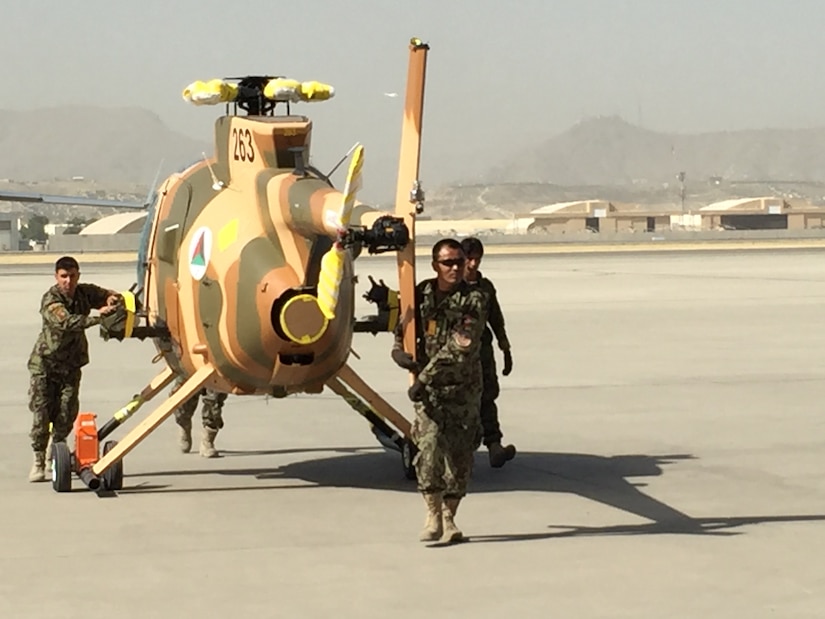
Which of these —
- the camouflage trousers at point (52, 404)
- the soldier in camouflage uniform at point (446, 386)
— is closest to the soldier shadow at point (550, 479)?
the soldier in camouflage uniform at point (446, 386)

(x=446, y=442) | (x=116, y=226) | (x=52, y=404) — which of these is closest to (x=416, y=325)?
(x=446, y=442)

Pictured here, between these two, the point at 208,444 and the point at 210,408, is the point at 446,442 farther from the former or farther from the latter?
the point at 208,444

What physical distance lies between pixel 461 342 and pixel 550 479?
3166 millimetres

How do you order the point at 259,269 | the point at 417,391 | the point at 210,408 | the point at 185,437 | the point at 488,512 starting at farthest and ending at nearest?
1. the point at 185,437
2. the point at 210,408
3. the point at 259,269
4. the point at 488,512
5. the point at 417,391

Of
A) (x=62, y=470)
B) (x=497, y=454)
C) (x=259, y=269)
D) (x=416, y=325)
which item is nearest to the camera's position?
(x=416, y=325)

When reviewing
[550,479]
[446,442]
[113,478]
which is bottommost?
[550,479]

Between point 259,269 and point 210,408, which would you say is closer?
point 259,269

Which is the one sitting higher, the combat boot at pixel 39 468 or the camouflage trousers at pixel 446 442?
the camouflage trousers at pixel 446 442

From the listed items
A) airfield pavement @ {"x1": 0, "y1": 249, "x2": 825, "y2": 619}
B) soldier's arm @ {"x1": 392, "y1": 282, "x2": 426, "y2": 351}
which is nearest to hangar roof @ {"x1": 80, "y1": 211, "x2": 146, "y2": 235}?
airfield pavement @ {"x1": 0, "y1": 249, "x2": 825, "y2": 619}

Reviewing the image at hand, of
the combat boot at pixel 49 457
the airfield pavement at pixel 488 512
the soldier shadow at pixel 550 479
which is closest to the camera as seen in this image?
the airfield pavement at pixel 488 512

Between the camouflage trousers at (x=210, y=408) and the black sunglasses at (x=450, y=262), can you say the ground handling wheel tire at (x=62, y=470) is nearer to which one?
the camouflage trousers at (x=210, y=408)

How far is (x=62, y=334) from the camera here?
1313 cm

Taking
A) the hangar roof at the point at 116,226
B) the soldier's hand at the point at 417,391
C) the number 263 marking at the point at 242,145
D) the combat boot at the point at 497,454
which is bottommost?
the hangar roof at the point at 116,226

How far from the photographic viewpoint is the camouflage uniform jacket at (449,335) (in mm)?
10469
